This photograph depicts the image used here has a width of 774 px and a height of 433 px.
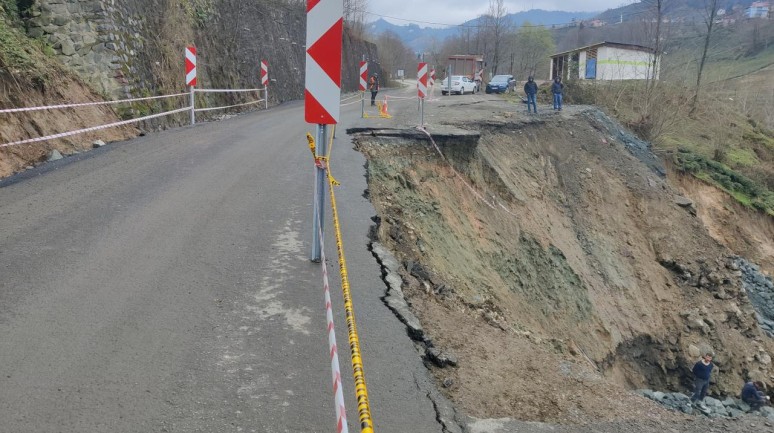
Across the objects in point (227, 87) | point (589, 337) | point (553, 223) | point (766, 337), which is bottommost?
point (766, 337)

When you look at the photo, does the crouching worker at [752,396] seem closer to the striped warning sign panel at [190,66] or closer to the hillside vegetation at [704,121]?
the hillside vegetation at [704,121]

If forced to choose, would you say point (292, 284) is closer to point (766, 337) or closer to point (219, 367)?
point (219, 367)

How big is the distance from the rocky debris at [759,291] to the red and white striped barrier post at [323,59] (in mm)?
15691

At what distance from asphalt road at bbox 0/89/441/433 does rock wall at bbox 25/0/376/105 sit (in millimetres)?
6124

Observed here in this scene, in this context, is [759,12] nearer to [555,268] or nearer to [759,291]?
[759,291]

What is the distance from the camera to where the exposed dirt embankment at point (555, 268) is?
17.4ft

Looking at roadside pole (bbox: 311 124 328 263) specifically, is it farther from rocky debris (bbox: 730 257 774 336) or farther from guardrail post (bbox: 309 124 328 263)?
rocky debris (bbox: 730 257 774 336)

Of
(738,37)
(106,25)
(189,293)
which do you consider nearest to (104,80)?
(106,25)

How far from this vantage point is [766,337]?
53.2 feet

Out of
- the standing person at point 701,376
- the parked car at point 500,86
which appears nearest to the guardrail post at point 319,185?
the standing person at point 701,376

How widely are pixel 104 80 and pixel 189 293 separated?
11.0 meters

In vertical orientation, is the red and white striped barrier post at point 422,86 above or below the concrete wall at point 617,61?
below

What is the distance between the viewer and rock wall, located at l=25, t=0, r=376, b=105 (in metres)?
13.7

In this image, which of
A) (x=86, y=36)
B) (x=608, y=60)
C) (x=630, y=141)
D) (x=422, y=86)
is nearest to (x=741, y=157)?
(x=630, y=141)
